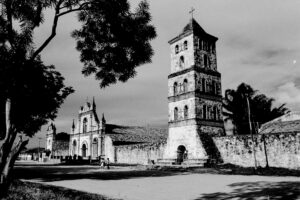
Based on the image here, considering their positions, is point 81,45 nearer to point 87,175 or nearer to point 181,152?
point 87,175

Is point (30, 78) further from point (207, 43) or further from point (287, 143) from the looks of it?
point (207, 43)

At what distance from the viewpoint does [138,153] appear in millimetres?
34438

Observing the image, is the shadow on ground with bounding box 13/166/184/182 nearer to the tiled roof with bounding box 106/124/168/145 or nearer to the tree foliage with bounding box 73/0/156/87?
the tree foliage with bounding box 73/0/156/87

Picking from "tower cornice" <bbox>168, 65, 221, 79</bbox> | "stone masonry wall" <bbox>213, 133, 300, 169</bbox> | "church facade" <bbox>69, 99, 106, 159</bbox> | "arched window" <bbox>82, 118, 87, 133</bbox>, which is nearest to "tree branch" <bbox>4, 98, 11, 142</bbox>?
"stone masonry wall" <bbox>213, 133, 300, 169</bbox>

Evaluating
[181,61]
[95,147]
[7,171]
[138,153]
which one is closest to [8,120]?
[7,171]

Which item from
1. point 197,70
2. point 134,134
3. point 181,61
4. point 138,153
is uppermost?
point 181,61

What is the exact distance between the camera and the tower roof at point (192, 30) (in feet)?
91.7

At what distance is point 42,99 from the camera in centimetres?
1067

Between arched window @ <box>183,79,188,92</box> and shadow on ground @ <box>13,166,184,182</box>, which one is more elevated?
arched window @ <box>183,79,188,92</box>

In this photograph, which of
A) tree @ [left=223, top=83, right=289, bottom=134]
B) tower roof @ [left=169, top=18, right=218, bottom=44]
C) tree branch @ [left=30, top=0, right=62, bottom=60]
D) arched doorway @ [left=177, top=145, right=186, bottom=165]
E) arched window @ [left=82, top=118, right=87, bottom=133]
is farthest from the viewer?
arched window @ [left=82, top=118, right=87, bottom=133]

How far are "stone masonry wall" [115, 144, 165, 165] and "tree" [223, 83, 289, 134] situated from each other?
1666 centimetres

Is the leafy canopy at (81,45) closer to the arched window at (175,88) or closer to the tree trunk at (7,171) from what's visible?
the tree trunk at (7,171)

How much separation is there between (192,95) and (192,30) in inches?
255

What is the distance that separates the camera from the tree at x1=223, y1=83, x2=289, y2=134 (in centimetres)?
4294
